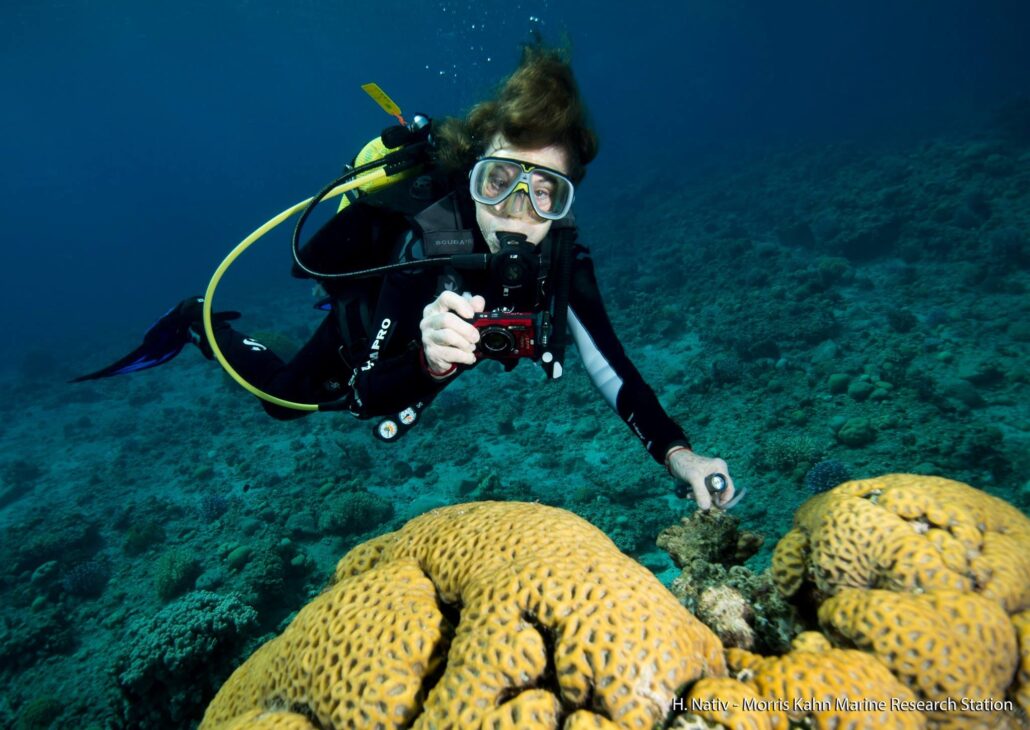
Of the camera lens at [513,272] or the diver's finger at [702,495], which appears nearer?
the diver's finger at [702,495]

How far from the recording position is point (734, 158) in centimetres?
3278

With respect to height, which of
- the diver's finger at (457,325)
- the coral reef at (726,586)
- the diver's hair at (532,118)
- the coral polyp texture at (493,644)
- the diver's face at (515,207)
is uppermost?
the diver's hair at (532,118)

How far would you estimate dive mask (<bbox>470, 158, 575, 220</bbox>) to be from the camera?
3.20 metres

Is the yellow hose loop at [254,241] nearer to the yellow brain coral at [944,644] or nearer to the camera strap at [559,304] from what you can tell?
the camera strap at [559,304]

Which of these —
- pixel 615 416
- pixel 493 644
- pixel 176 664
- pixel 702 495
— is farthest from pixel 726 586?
pixel 615 416

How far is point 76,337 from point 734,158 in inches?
1742

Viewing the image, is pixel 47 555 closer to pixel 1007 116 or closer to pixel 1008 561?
pixel 1008 561

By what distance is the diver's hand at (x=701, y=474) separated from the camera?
256 centimetres

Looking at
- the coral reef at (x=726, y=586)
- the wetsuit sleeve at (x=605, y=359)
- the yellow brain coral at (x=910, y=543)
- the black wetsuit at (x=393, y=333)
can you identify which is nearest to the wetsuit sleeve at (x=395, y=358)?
the black wetsuit at (x=393, y=333)

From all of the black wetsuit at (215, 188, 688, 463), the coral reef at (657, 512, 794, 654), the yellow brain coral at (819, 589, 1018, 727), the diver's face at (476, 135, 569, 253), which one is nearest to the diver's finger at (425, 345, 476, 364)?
the black wetsuit at (215, 188, 688, 463)

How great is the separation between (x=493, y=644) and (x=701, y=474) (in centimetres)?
165

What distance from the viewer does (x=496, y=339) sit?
8.43 feet

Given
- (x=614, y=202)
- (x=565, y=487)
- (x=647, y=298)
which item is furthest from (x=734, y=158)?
(x=565, y=487)

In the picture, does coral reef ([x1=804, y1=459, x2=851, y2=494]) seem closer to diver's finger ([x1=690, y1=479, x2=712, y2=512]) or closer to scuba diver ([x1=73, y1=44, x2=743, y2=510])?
scuba diver ([x1=73, y1=44, x2=743, y2=510])
